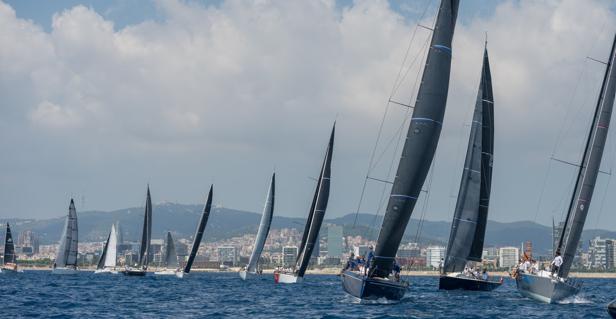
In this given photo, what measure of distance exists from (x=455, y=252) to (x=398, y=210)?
21.5 m

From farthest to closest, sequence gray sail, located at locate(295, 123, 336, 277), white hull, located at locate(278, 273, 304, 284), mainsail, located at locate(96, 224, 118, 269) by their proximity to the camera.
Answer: mainsail, located at locate(96, 224, 118, 269)
white hull, located at locate(278, 273, 304, 284)
gray sail, located at locate(295, 123, 336, 277)

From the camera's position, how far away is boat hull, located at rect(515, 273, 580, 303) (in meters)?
51.9

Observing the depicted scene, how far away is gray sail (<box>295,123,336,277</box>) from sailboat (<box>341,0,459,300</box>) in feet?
132

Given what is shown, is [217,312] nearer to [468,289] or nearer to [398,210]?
[398,210]

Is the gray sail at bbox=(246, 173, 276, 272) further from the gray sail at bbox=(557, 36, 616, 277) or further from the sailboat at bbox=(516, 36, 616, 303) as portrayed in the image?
the gray sail at bbox=(557, 36, 616, 277)

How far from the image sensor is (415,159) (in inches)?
1845

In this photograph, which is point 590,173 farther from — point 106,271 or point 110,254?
point 110,254

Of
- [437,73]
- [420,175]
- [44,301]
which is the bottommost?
[44,301]

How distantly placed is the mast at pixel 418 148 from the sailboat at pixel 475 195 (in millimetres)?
19661

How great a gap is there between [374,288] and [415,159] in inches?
266

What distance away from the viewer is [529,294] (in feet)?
180

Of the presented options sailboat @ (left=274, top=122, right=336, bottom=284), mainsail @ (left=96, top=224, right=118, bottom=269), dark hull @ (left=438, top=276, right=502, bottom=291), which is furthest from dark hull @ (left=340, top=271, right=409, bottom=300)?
mainsail @ (left=96, top=224, right=118, bottom=269)

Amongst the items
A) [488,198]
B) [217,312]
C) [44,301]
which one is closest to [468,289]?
[488,198]

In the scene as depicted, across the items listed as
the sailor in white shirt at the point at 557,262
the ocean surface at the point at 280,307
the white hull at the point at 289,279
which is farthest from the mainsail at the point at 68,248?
the sailor in white shirt at the point at 557,262
